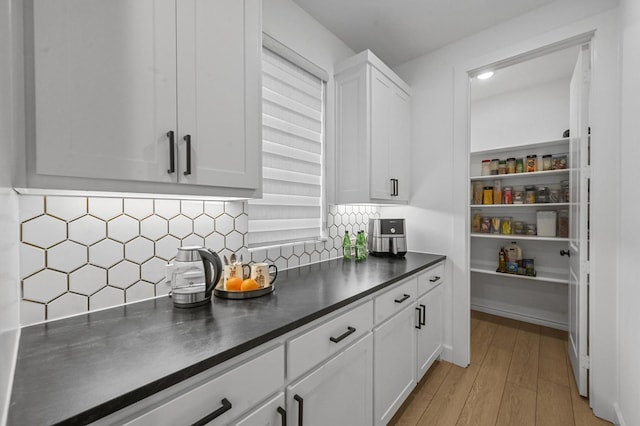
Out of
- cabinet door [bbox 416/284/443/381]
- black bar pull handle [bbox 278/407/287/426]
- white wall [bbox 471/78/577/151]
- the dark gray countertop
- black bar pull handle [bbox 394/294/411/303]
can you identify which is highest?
white wall [bbox 471/78/577/151]

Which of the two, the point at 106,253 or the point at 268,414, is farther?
the point at 106,253

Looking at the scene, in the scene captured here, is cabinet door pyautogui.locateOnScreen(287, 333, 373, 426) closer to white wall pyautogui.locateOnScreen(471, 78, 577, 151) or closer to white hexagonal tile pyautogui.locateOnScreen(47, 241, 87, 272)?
white hexagonal tile pyautogui.locateOnScreen(47, 241, 87, 272)

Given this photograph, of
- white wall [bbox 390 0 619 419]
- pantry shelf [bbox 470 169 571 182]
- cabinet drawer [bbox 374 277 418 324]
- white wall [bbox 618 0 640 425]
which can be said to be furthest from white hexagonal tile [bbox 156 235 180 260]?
pantry shelf [bbox 470 169 571 182]

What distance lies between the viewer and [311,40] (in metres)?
1.97

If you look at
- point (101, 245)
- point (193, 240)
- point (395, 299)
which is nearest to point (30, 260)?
point (101, 245)

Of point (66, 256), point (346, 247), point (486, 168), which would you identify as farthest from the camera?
point (486, 168)

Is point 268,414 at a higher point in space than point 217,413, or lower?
lower

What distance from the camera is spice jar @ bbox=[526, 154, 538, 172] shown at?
291 cm

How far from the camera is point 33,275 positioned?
92 centimetres

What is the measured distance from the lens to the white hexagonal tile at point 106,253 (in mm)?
1039

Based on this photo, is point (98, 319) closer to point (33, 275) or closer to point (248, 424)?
point (33, 275)

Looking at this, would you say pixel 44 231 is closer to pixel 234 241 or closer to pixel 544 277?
pixel 234 241

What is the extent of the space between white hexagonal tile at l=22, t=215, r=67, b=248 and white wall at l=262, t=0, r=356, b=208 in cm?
140

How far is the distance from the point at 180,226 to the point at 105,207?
0.96ft
